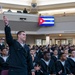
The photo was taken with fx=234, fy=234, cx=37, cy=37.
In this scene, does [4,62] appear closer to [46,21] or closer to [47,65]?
[47,65]

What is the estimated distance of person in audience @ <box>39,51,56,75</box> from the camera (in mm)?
8302

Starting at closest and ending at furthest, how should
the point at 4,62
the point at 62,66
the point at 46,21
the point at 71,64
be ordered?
the point at 4,62 → the point at 62,66 → the point at 71,64 → the point at 46,21

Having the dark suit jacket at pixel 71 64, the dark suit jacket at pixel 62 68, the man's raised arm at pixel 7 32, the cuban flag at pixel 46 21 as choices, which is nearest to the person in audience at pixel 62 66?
the dark suit jacket at pixel 62 68

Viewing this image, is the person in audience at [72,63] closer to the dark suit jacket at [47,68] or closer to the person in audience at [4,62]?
the dark suit jacket at [47,68]

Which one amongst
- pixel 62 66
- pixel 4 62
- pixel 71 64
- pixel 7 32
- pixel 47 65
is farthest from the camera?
pixel 71 64

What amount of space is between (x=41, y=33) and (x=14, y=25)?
3443 mm

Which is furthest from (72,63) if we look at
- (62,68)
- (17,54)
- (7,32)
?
(7,32)

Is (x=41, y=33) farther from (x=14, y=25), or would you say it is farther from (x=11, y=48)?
(x=11, y=48)

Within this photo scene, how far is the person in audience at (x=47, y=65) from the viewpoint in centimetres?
830

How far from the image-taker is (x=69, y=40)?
94.7 feet

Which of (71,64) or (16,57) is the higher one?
(16,57)

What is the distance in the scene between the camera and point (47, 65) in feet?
27.6

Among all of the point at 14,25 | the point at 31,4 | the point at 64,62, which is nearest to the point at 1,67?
the point at 64,62

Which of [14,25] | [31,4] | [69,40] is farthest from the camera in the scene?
[31,4]
